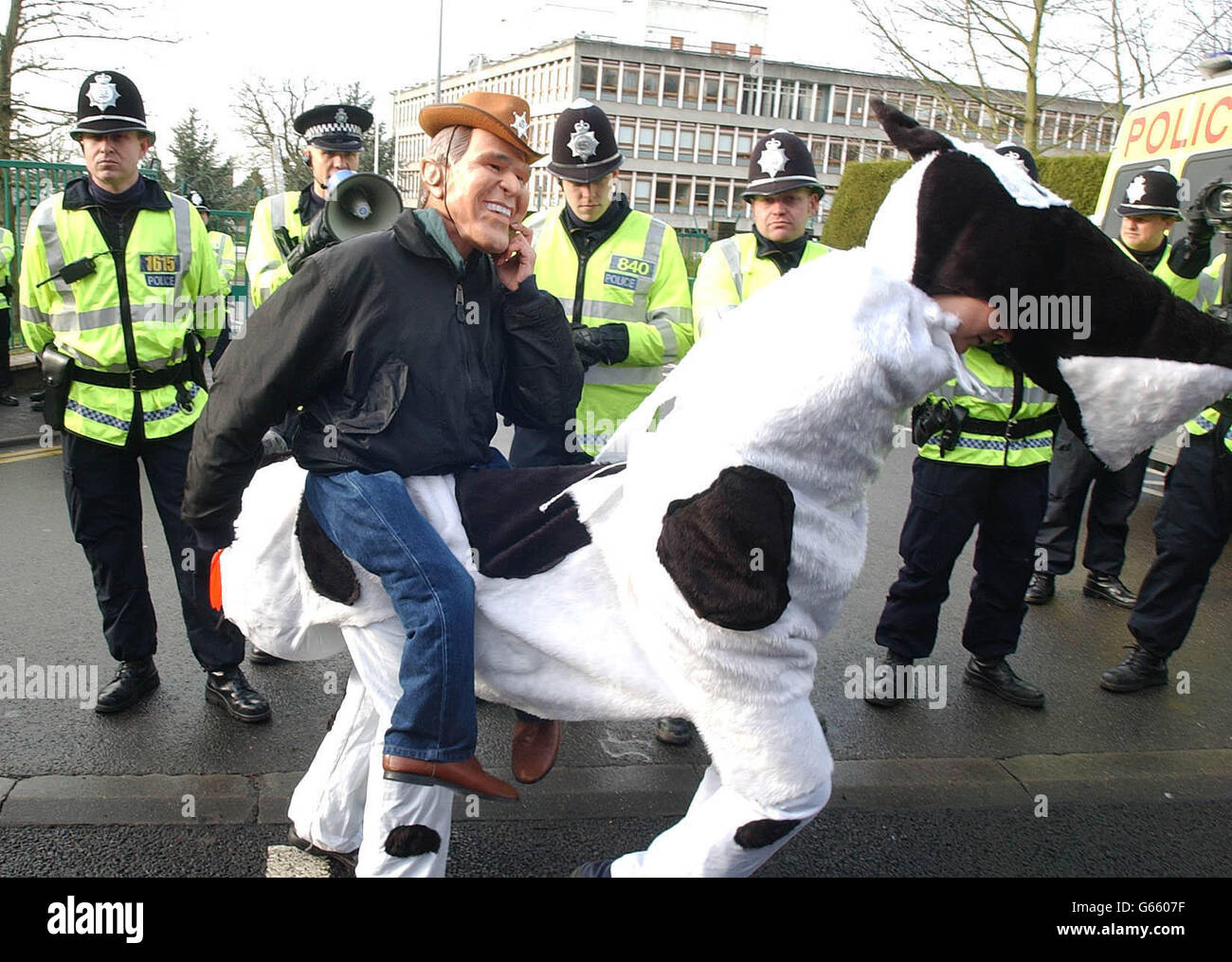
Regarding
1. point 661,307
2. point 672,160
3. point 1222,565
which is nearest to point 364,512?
point 661,307

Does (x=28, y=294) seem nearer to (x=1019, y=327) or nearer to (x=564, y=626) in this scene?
(x=564, y=626)

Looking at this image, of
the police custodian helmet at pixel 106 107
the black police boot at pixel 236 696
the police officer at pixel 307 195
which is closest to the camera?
the police custodian helmet at pixel 106 107

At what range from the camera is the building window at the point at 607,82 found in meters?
71.8

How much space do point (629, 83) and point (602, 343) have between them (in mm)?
74940

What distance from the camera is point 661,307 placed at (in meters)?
4.42

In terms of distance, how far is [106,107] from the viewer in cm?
377

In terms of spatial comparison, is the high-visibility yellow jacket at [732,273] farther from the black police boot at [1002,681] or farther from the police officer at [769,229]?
the black police boot at [1002,681]

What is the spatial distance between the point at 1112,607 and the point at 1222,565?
4.63 feet

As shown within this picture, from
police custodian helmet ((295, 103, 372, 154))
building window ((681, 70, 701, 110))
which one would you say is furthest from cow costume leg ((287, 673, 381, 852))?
building window ((681, 70, 701, 110))

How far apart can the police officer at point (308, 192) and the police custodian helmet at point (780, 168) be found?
254 cm

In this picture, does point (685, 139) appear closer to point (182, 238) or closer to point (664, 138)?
point (664, 138)

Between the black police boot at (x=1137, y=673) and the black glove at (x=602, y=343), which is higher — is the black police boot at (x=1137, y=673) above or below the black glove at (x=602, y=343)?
below

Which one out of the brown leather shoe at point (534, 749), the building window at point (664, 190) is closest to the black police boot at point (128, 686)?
the brown leather shoe at point (534, 749)

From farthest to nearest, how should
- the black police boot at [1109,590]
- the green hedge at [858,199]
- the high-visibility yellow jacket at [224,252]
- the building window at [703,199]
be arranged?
the building window at [703,199] → the green hedge at [858,199] → the high-visibility yellow jacket at [224,252] → the black police boot at [1109,590]
